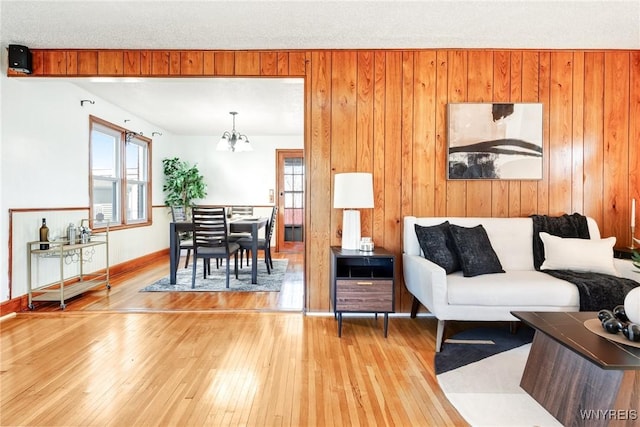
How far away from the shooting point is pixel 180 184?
21.1ft

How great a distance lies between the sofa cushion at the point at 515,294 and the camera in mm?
2350

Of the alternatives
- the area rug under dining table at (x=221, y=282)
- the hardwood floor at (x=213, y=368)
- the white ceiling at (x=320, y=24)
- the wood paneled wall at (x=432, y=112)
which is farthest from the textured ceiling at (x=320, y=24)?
the area rug under dining table at (x=221, y=282)

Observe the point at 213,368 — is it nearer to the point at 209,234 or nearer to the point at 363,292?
the point at 363,292

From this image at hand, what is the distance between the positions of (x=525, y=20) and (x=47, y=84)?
447 cm

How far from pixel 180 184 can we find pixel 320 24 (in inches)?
182

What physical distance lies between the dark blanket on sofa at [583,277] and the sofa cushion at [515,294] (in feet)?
0.22

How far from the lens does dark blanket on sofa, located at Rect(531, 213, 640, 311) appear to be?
2.29m

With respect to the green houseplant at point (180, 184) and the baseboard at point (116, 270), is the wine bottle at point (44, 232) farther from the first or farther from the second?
the green houseplant at point (180, 184)

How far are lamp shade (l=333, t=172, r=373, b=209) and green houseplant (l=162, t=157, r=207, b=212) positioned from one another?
4.45 meters

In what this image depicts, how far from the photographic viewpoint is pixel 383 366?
7.25 ft

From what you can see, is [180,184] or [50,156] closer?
[50,156]

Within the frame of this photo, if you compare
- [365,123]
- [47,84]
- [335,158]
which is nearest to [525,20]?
[365,123]

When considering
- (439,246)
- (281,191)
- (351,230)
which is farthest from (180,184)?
(439,246)

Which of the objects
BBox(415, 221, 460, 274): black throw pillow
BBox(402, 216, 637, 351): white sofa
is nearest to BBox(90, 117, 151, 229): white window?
BBox(415, 221, 460, 274): black throw pillow
